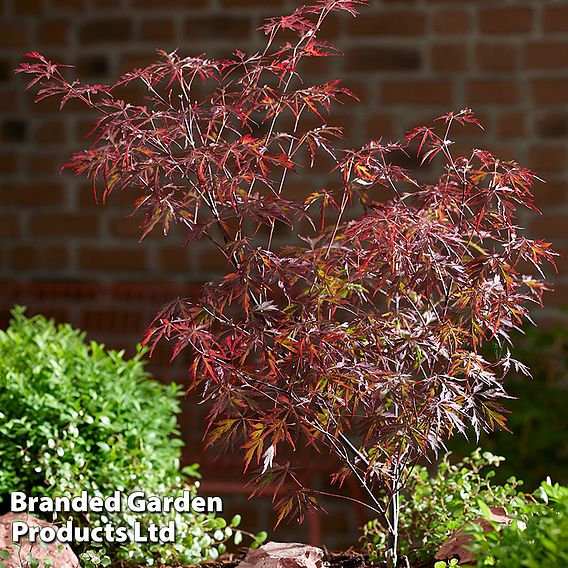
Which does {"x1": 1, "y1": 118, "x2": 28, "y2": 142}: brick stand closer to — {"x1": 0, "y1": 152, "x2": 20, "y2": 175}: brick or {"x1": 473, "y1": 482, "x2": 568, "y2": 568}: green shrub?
{"x1": 0, "y1": 152, "x2": 20, "y2": 175}: brick

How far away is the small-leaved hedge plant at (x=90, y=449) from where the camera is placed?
6.82 feet

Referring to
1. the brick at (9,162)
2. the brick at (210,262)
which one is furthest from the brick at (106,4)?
the brick at (210,262)

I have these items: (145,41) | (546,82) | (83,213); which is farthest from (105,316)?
(546,82)

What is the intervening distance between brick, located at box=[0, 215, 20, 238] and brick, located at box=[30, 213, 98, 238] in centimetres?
7

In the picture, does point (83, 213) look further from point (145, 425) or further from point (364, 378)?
point (364, 378)

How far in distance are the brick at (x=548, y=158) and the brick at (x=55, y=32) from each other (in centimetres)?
197

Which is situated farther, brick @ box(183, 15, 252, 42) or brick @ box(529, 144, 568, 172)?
brick @ box(183, 15, 252, 42)

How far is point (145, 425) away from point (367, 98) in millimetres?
2057

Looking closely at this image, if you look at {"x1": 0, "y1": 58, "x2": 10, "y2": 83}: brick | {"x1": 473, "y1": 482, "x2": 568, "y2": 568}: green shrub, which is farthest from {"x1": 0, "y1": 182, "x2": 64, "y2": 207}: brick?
{"x1": 473, "y1": 482, "x2": 568, "y2": 568}: green shrub

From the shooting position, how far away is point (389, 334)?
1.74 meters

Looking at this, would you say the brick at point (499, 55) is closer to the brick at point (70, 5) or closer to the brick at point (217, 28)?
the brick at point (217, 28)

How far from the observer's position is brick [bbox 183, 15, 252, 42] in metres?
3.92

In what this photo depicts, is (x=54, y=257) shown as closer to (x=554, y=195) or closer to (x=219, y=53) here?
(x=219, y=53)

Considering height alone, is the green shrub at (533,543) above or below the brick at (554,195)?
below
